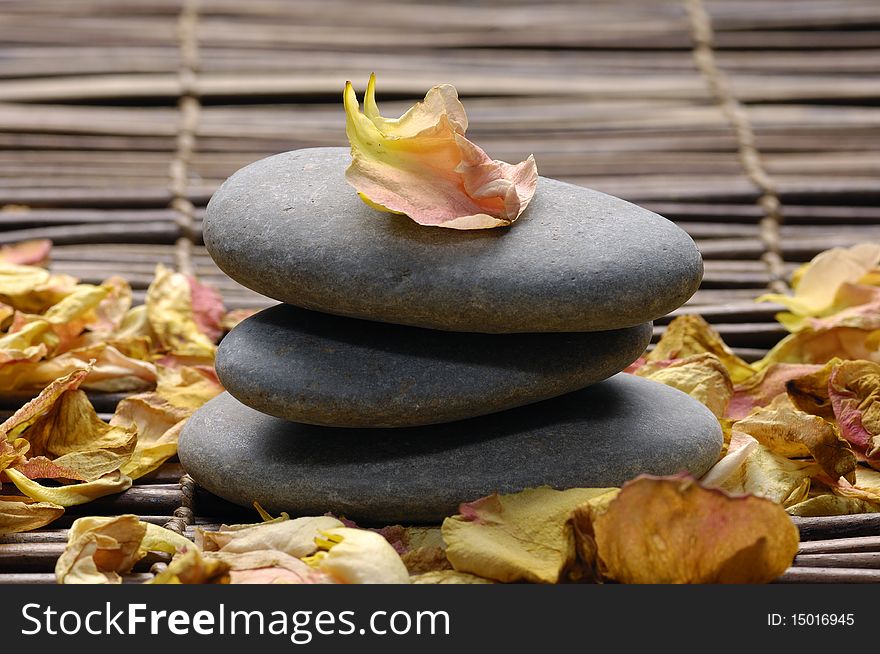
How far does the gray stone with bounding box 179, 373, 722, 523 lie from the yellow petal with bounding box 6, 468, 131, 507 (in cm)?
6

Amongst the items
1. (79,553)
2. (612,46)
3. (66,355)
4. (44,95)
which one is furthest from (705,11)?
(79,553)

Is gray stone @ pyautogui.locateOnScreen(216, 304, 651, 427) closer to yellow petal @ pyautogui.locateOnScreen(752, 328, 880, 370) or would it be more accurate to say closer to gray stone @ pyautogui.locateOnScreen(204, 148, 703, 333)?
gray stone @ pyautogui.locateOnScreen(204, 148, 703, 333)

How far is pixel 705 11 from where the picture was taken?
284 centimetres

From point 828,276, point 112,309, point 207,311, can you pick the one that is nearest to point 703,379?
point 828,276

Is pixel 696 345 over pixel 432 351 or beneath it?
over

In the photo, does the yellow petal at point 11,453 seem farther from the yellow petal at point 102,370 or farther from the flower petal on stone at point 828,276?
the flower petal on stone at point 828,276

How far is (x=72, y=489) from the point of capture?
107 centimetres

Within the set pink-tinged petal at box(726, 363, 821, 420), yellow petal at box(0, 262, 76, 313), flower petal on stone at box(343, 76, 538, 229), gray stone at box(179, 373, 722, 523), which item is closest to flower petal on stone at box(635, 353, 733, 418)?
pink-tinged petal at box(726, 363, 821, 420)

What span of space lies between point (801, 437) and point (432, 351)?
347 mm

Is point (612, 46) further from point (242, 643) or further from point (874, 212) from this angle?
point (242, 643)

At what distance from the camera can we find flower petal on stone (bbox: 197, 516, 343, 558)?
36.6 inches

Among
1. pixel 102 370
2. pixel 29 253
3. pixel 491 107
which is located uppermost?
pixel 491 107

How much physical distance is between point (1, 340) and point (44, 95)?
121 cm

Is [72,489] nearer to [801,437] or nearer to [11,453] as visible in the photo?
[11,453]
